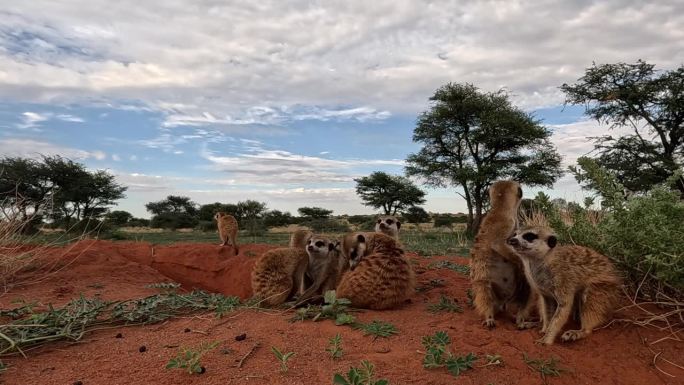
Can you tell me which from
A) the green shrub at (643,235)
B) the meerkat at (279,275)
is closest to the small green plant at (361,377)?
the green shrub at (643,235)

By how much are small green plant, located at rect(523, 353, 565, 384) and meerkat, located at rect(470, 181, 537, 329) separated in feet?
2.34

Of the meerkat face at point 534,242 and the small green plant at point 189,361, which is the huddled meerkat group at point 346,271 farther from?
the small green plant at point 189,361

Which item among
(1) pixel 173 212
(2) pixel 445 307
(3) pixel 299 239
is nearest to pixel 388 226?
(3) pixel 299 239

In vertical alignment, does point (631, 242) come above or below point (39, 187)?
below

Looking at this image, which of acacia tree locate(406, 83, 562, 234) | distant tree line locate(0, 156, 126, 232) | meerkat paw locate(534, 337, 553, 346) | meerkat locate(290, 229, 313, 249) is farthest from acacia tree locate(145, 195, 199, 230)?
meerkat paw locate(534, 337, 553, 346)

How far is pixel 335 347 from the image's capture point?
2914 millimetres

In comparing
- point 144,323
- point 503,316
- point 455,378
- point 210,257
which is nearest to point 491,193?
point 503,316

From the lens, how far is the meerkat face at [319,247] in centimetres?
523

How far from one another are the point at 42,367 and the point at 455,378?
2.59 m

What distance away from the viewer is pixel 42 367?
9.61 ft

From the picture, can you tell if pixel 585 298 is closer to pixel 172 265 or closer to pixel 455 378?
pixel 455 378

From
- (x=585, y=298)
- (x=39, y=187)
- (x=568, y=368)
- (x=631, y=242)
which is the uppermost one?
(x=39, y=187)

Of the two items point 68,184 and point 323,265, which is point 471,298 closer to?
point 323,265

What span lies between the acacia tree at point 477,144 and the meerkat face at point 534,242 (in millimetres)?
18378
